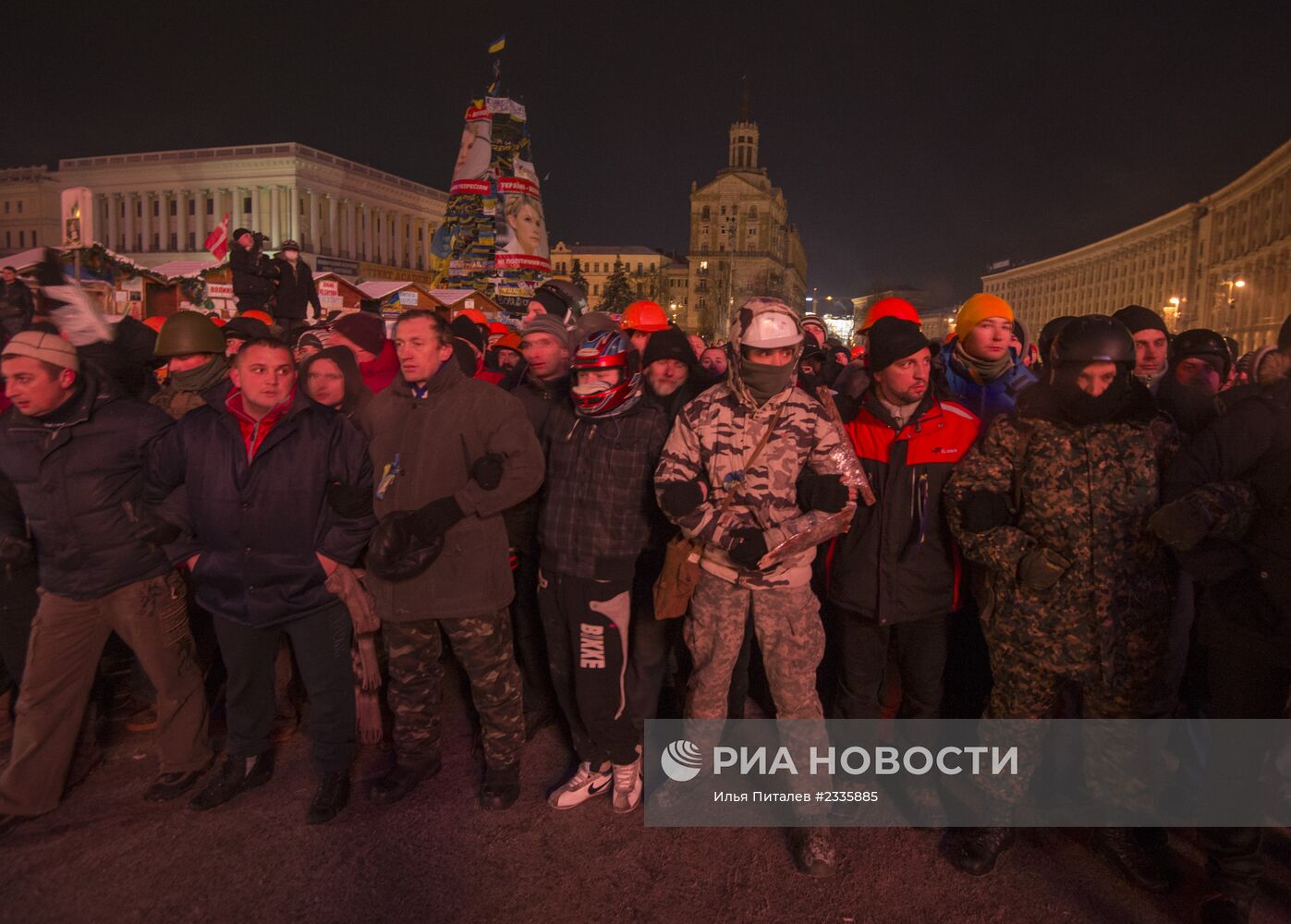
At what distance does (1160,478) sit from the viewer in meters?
3.25

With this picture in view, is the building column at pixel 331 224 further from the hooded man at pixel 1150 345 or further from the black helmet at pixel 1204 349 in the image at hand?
the black helmet at pixel 1204 349

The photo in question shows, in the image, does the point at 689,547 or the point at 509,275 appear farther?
the point at 509,275

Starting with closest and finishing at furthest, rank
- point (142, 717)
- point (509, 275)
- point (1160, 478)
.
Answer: point (1160, 478) < point (142, 717) < point (509, 275)

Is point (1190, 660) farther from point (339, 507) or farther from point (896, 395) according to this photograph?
point (339, 507)

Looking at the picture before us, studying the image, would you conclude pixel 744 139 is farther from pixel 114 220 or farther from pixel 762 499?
pixel 762 499

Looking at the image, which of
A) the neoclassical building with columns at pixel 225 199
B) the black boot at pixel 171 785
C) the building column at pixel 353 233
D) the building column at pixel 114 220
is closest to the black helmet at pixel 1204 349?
the black boot at pixel 171 785

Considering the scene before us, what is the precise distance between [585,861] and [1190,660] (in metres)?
3.76

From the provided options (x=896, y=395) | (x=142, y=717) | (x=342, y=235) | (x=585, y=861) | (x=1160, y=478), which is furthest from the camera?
(x=342, y=235)

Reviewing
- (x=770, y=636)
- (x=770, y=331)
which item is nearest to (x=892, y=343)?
(x=770, y=331)

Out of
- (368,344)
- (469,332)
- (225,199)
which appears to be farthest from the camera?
(225,199)

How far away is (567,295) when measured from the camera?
7.41 metres

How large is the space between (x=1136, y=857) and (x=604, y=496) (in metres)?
3.01

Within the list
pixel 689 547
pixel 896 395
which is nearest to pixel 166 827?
pixel 689 547

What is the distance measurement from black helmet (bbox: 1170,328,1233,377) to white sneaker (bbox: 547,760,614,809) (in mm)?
4630
